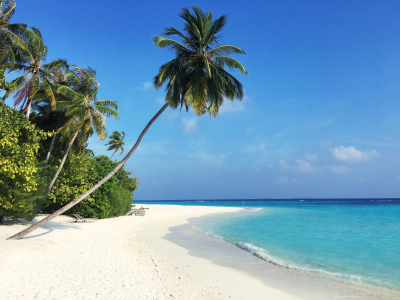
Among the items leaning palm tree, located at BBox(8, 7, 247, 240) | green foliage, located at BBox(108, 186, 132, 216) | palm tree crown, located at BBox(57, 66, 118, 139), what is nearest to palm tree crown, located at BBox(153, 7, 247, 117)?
leaning palm tree, located at BBox(8, 7, 247, 240)

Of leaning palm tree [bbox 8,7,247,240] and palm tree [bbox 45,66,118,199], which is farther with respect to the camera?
palm tree [bbox 45,66,118,199]

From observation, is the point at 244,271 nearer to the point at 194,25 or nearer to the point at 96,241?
the point at 96,241

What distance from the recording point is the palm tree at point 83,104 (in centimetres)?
1595

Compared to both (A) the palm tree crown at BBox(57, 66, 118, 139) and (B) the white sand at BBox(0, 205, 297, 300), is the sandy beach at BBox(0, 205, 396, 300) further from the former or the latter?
(A) the palm tree crown at BBox(57, 66, 118, 139)

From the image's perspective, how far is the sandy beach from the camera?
6270 millimetres

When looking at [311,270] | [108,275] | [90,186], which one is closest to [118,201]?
[90,186]

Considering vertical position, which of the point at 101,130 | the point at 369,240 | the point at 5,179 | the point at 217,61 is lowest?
the point at 369,240

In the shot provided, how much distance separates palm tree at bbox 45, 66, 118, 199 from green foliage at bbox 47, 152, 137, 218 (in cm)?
149

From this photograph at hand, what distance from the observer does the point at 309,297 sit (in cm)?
699

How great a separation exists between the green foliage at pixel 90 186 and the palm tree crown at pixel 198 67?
961 cm

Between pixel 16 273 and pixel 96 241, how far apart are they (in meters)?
5.86

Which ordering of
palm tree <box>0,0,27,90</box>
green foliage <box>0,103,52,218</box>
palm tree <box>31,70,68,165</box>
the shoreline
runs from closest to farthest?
the shoreline
green foliage <box>0,103,52,218</box>
palm tree <box>0,0,27,90</box>
palm tree <box>31,70,68,165</box>

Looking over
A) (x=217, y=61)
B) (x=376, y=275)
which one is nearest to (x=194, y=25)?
(x=217, y=61)

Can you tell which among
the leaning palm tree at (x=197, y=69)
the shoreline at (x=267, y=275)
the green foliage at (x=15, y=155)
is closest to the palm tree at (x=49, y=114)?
the green foliage at (x=15, y=155)
